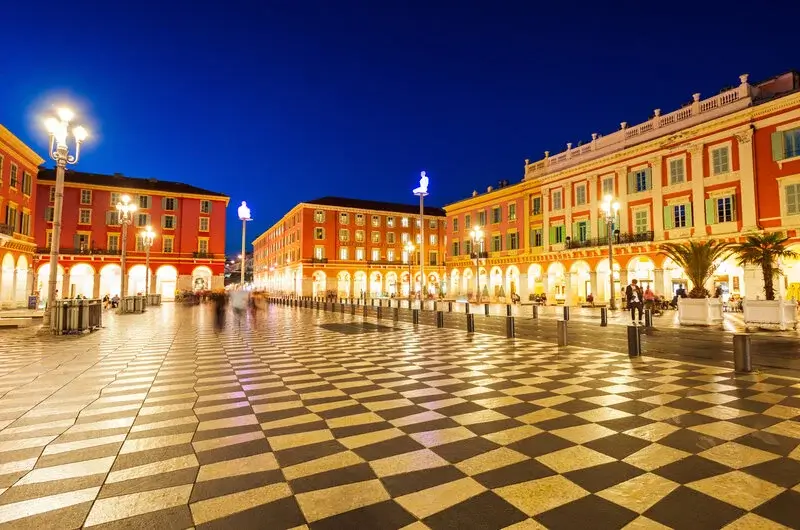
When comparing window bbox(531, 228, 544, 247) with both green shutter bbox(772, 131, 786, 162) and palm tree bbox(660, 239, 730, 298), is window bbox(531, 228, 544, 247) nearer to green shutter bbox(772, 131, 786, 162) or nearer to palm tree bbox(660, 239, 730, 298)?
green shutter bbox(772, 131, 786, 162)

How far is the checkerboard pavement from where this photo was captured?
297cm

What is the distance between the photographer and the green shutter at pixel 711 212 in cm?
2727

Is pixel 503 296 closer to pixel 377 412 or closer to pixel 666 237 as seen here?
pixel 666 237

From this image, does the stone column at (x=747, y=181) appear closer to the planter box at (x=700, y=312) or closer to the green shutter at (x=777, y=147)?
the green shutter at (x=777, y=147)

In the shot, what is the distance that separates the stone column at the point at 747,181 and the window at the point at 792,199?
149 cm

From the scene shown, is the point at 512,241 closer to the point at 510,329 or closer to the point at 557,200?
the point at 557,200

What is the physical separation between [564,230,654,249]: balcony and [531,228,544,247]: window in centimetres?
381

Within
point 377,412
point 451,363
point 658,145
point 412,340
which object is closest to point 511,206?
point 658,145

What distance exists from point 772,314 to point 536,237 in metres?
25.9

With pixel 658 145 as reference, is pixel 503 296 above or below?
below

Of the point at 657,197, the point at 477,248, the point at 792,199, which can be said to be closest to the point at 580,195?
the point at 657,197

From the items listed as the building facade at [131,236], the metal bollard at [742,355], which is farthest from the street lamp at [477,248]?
the building facade at [131,236]

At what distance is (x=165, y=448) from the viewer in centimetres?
420

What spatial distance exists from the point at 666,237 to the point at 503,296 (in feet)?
56.7
